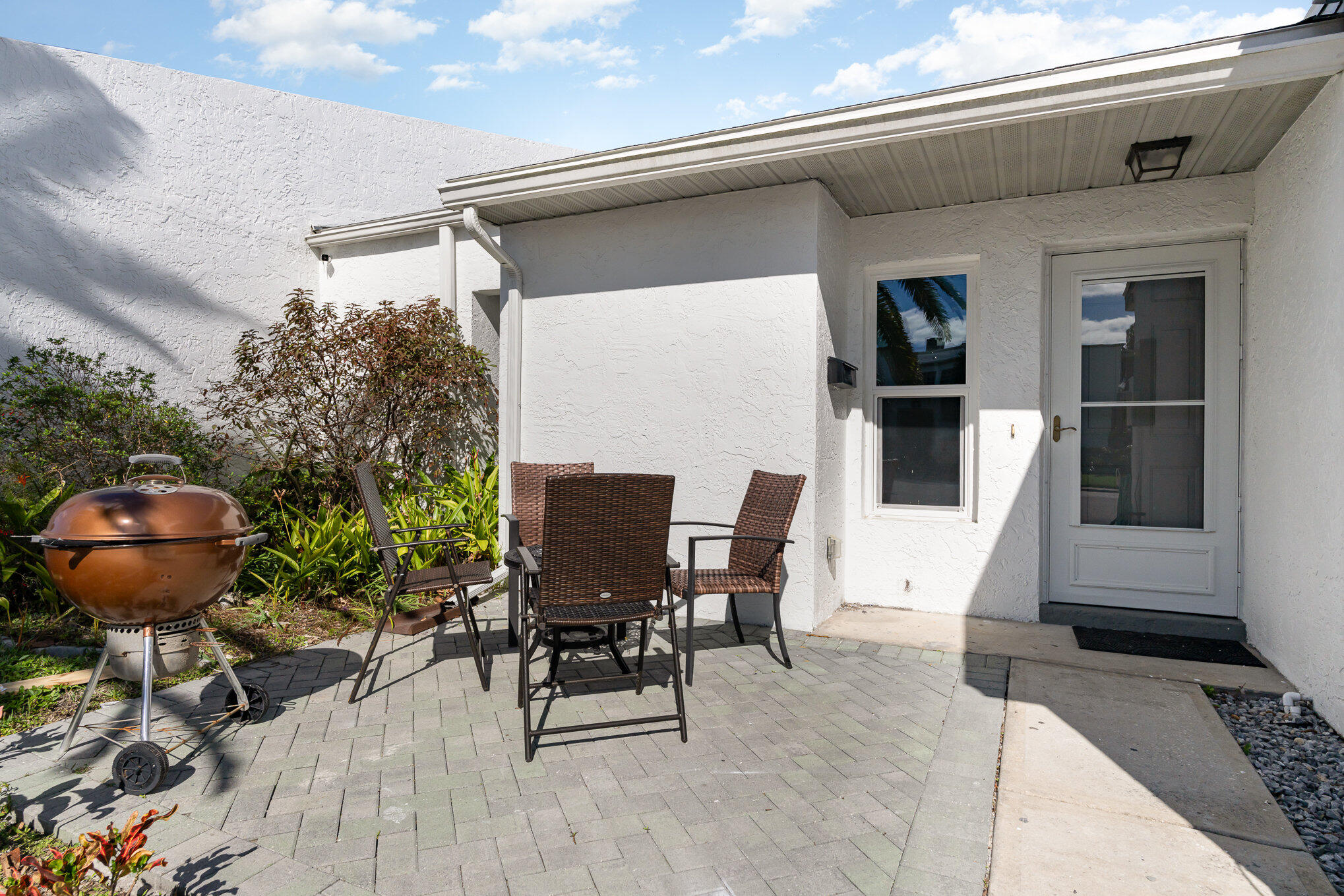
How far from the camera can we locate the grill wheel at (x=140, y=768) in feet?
8.07

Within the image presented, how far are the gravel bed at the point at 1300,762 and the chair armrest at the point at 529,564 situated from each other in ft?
8.89

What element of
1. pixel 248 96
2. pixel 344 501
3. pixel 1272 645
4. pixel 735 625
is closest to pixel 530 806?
pixel 735 625

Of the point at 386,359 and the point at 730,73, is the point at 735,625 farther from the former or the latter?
the point at 730,73

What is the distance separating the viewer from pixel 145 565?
8.27 feet

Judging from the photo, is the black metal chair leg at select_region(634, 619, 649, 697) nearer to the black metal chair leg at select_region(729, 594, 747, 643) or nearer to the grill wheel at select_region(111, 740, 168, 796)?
the black metal chair leg at select_region(729, 594, 747, 643)

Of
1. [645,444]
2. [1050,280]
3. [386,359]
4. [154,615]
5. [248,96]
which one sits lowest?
[154,615]

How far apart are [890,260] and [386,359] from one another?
411cm

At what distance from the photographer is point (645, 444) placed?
5039 millimetres

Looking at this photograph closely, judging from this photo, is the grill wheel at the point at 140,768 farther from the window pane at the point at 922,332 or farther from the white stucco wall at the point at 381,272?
the white stucco wall at the point at 381,272

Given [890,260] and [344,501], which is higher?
[890,260]

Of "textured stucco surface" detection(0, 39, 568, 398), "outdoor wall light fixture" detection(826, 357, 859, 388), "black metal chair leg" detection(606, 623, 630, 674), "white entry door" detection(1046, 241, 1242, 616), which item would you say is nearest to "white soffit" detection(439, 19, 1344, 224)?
"white entry door" detection(1046, 241, 1242, 616)

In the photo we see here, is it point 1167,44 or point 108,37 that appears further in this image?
point 108,37

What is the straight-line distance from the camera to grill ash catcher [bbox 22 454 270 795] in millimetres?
2490

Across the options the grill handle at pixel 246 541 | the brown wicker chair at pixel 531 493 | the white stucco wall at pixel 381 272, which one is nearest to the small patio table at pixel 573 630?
the brown wicker chair at pixel 531 493
